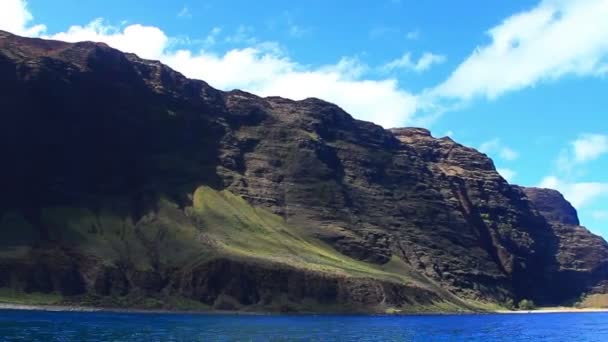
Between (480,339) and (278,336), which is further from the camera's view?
(480,339)

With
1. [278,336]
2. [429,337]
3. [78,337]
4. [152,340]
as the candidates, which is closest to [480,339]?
[429,337]

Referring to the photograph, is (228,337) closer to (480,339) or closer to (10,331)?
(10,331)

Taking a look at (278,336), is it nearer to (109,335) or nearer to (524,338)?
(109,335)

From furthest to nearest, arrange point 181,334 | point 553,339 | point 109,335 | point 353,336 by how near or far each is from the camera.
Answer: point 553,339 < point 353,336 < point 181,334 < point 109,335

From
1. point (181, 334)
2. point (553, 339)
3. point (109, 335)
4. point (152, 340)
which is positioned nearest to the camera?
point (152, 340)

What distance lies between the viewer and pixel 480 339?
15562 centimetres

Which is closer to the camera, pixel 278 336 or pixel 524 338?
pixel 278 336

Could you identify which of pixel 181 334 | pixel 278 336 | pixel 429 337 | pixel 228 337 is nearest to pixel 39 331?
pixel 181 334

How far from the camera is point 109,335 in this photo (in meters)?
129

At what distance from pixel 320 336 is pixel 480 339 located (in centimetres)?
3446

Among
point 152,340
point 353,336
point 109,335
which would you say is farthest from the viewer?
point 353,336

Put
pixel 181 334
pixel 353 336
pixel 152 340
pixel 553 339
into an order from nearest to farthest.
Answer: pixel 152 340, pixel 181 334, pixel 353 336, pixel 553 339

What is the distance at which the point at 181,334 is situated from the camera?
138m

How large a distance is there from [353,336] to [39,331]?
58.2 metres
